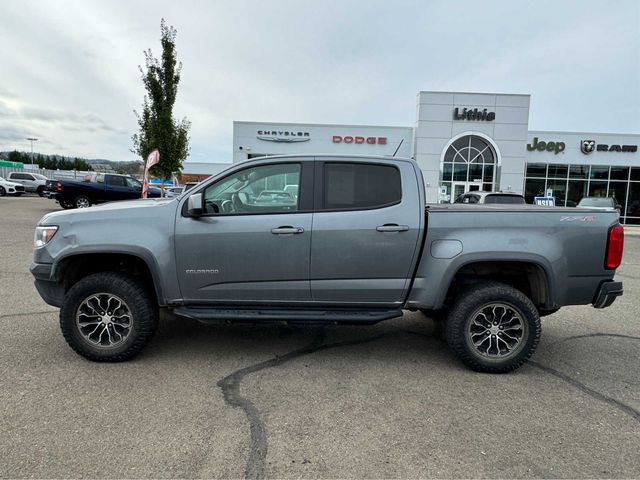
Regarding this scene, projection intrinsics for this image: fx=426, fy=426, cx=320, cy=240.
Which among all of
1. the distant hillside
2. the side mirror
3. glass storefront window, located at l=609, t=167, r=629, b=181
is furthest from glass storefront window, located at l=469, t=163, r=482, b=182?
the distant hillside

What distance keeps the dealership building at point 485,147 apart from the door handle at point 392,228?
20.7 metres

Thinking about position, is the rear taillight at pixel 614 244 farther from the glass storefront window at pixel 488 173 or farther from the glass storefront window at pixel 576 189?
the glass storefront window at pixel 576 189

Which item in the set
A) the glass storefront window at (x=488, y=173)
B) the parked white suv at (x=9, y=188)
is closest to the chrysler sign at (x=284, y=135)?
the glass storefront window at (x=488, y=173)

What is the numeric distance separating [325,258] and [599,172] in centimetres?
2773

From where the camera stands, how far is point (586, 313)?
601cm

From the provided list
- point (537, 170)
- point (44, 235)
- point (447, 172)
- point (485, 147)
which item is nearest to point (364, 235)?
point (44, 235)

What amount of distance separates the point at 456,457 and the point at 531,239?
205 centimetres

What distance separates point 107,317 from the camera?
3957mm

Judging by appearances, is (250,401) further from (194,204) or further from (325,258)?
(194,204)

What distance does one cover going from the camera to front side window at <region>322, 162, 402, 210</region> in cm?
396

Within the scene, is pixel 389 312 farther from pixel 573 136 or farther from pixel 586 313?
pixel 573 136

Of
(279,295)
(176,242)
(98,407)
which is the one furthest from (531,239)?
(98,407)

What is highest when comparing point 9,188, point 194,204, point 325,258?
point 9,188

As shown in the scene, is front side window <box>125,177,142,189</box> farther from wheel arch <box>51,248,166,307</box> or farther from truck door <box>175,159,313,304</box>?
truck door <box>175,159,313,304</box>
